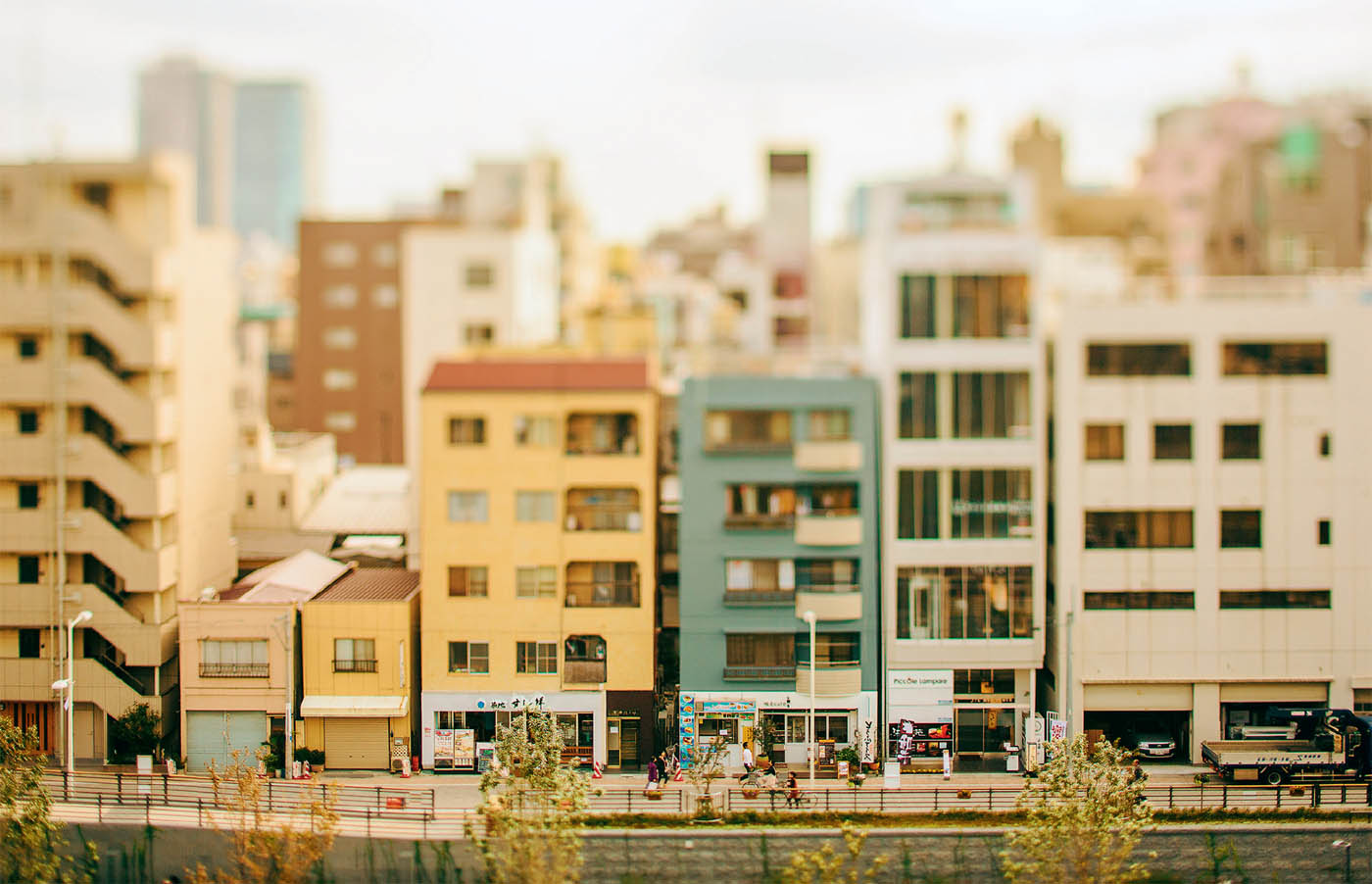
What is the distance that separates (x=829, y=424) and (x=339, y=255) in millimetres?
42470

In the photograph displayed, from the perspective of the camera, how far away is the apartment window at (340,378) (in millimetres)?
79938

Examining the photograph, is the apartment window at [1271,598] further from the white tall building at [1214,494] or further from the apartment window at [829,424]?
the apartment window at [829,424]

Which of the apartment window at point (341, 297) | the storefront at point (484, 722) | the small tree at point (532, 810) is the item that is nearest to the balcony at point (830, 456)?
the storefront at point (484, 722)

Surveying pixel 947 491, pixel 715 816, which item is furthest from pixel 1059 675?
pixel 715 816

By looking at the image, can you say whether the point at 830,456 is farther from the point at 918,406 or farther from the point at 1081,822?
the point at 1081,822

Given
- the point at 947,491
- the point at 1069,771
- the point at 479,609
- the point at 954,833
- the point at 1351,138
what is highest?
the point at 1351,138

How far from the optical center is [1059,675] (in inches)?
1864

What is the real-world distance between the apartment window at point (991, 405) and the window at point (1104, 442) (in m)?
2.30

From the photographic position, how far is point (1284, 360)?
4703 centimetres

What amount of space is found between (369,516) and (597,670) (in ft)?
54.0

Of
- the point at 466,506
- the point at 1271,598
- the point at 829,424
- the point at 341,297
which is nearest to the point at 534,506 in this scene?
the point at 466,506

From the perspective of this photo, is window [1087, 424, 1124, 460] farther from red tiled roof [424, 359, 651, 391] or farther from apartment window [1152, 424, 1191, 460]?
red tiled roof [424, 359, 651, 391]

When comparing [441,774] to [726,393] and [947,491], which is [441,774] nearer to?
[726,393]

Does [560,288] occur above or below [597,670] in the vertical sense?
above
